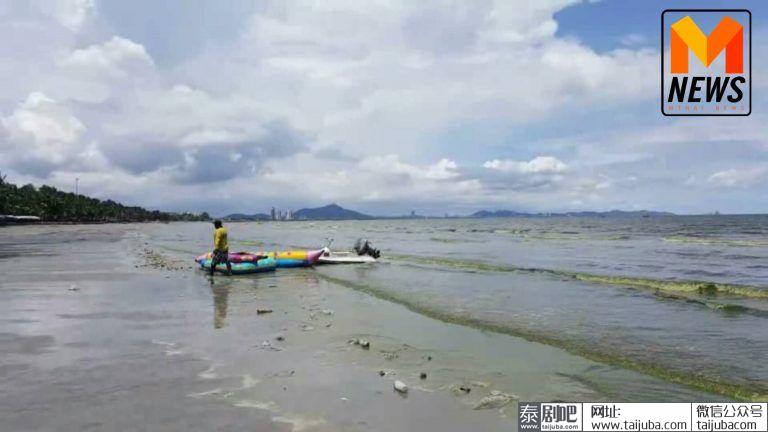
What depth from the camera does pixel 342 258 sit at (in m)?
32.7

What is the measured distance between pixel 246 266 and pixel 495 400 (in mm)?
20045

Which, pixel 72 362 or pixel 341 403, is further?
pixel 72 362

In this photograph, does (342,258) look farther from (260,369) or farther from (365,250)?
(260,369)

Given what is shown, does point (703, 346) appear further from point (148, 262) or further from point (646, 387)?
point (148, 262)

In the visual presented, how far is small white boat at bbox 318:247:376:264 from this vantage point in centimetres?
3165

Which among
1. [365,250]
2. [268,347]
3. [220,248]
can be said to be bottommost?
[268,347]

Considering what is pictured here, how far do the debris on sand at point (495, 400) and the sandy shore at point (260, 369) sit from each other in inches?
1.1

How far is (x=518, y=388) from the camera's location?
27.5 ft

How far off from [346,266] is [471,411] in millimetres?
24431

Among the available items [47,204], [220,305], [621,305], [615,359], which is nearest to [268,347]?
[220,305]

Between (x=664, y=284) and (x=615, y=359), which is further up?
(x=664, y=284)

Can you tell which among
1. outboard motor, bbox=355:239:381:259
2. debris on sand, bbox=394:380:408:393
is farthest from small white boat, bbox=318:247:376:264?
debris on sand, bbox=394:380:408:393

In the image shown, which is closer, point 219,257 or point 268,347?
point 268,347

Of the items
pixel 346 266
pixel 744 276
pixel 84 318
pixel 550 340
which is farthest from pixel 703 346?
pixel 346 266
